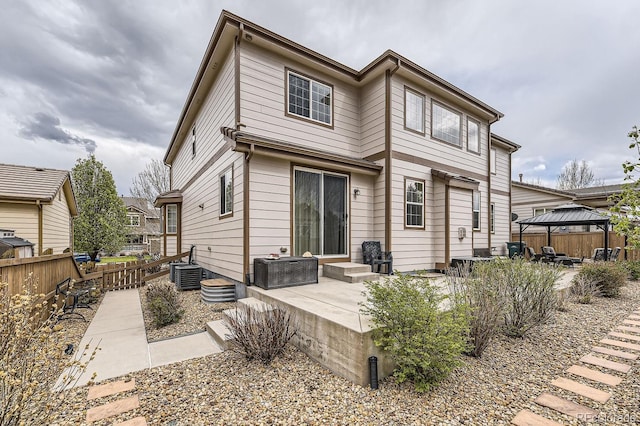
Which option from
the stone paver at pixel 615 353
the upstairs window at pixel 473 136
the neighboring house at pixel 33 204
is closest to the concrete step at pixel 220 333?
the stone paver at pixel 615 353

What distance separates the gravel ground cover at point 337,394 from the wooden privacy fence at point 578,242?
13.1 meters

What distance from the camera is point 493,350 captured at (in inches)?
151

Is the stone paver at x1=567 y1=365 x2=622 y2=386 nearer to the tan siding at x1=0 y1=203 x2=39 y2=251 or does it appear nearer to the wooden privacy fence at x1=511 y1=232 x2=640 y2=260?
the wooden privacy fence at x1=511 y1=232 x2=640 y2=260

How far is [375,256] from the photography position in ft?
24.8

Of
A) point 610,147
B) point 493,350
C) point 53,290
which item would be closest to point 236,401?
point 493,350

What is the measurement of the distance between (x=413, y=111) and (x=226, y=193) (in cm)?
572

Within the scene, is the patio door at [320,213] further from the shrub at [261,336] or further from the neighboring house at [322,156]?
the shrub at [261,336]

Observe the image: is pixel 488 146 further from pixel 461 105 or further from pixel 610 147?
pixel 610 147

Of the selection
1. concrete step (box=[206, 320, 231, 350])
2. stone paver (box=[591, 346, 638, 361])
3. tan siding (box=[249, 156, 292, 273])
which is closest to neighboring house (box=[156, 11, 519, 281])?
tan siding (box=[249, 156, 292, 273])

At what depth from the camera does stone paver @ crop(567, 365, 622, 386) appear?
9.94 feet

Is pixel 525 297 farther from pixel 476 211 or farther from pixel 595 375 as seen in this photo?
pixel 476 211

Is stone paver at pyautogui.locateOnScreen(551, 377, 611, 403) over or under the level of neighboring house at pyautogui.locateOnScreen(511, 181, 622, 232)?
under

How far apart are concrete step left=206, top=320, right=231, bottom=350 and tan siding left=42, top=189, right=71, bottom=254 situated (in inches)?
399

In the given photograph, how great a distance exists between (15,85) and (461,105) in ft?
58.1
